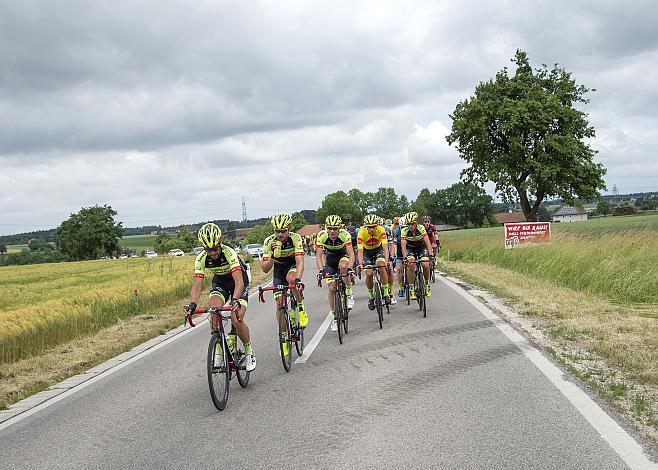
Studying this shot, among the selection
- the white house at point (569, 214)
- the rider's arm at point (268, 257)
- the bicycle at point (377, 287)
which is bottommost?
the white house at point (569, 214)

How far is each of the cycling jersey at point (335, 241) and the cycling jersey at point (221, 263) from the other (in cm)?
319

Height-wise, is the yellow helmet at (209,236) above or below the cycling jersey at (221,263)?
above

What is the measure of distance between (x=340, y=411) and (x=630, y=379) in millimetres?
2816

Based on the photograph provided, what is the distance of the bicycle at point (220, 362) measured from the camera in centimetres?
613

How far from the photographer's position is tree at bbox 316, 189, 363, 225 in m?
153

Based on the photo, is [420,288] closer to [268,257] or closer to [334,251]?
[334,251]

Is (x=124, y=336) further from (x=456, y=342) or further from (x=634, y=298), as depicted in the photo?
(x=634, y=298)

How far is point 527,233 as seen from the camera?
83.7 ft

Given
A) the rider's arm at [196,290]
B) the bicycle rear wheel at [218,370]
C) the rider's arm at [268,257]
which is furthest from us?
the rider's arm at [268,257]

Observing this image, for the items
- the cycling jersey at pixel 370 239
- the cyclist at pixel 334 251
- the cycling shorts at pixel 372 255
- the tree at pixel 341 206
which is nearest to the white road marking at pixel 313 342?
the cyclist at pixel 334 251

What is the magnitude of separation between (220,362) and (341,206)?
481ft

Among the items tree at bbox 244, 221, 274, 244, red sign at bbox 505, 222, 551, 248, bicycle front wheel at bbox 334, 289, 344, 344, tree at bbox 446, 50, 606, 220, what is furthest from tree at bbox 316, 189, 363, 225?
bicycle front wheel at bbox 334, 289, 344, 344

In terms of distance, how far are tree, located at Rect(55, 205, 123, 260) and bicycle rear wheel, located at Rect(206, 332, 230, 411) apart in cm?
11841

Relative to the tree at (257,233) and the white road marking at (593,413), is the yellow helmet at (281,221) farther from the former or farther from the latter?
the tree at (257,233)
